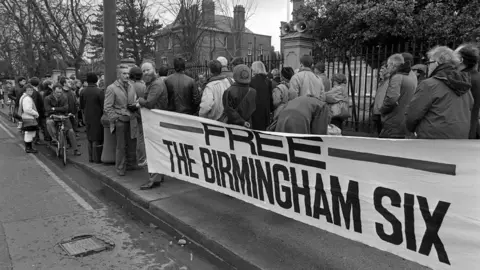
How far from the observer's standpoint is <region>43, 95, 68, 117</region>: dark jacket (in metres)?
8.77

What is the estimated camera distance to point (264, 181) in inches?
152

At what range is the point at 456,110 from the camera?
3.43 m

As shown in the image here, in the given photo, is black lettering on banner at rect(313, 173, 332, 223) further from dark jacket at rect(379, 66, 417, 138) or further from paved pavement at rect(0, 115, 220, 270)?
dark jacket at rect(379, 66, 417, 138)

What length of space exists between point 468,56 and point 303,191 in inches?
92.4

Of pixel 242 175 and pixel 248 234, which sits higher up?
pixel 242 175

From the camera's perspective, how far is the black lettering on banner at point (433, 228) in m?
2.58

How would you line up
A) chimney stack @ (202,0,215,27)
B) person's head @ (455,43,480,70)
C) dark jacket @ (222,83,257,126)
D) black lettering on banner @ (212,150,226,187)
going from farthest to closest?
1. chimney stack @ (202,0,215,27)
2. dark jacket @ (222,83,257,126)
3. black lettering on banner @ (212,150,226,187)
4. person's head @ (455,43,480,70)

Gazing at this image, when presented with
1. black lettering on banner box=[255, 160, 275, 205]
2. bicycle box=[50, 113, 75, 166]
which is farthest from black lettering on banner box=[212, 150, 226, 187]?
bicycle box=[50, 113, 75, 166]

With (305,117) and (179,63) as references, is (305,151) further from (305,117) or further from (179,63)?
(179,63)

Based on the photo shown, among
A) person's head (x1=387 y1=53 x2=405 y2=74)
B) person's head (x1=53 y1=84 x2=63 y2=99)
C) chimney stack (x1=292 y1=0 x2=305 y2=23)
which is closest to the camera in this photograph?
person's head (x1=387 y1=53 x2=405 y2=74)

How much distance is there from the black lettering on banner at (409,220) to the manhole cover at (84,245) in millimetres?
3064

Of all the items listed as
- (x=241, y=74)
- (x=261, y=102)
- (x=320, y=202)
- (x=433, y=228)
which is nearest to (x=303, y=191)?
(x=320, y=202)

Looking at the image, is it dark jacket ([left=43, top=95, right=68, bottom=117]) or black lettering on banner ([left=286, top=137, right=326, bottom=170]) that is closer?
black lettering on banner ([left=286, top=137, right=326, bottom=170])

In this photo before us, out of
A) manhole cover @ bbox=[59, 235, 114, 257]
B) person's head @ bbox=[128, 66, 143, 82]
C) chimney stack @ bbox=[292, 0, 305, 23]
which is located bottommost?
manhole cover @ bbox=[59, 235, 114, 257]
